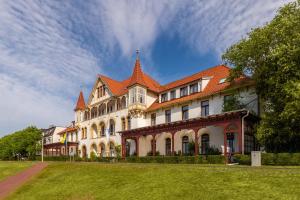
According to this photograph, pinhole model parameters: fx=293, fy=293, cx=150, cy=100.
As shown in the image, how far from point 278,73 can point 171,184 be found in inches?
564

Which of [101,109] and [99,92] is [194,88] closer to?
[101,109]

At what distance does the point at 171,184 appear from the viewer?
15.2m

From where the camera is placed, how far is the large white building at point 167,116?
29625 millimetres

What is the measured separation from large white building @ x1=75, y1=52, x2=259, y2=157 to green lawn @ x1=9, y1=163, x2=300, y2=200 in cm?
1021

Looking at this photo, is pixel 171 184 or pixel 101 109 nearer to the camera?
pixel 171 184

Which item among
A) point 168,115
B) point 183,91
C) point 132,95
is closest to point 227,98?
point 183,91

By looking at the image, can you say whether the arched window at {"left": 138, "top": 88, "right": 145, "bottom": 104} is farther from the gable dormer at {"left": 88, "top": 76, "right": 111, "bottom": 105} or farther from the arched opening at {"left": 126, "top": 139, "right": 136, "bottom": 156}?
the gable dormer at {"left": 88, "top": 76, "right": 111, "bottom": 105}

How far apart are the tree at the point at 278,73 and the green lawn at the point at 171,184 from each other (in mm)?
6145

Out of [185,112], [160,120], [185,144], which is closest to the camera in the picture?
[185,144]

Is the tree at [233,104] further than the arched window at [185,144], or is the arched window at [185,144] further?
the arched window at [185,144]

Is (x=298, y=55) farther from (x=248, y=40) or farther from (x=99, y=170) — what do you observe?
(x=99, y=170)

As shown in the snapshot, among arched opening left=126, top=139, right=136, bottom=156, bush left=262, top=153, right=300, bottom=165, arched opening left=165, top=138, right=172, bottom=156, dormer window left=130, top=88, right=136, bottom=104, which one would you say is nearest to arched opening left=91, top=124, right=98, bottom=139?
arched opening left=126, top=139, right=136, bottom=156

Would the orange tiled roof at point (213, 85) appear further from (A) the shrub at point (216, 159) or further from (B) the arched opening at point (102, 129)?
(B) the arched opening at point (102, 129)

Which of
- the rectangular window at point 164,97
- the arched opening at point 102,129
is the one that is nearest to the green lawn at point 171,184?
the rectangular window at point 164,97
